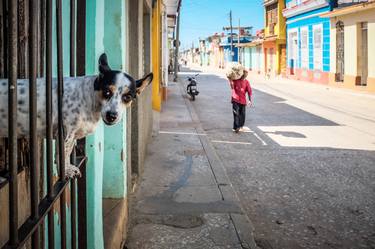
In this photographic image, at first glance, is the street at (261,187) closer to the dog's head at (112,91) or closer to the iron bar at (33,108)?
the dog's head at (112,91)

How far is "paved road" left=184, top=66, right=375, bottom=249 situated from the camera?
4207 millimetres

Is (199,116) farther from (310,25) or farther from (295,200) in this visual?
(310,25)

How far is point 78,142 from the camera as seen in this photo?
2713mm

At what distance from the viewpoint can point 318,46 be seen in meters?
26.4

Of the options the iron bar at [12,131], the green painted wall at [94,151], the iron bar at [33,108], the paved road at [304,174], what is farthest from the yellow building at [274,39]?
the iron bar at [12,131]

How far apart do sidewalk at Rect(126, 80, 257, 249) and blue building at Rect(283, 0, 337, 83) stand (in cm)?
1962

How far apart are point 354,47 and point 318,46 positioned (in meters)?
5.30

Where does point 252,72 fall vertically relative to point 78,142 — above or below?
above

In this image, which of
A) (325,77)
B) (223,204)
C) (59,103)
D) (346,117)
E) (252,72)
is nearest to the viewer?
(59,103)

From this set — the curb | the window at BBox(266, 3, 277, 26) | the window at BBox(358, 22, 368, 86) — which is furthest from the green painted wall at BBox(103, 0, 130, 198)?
the window at BBox(266, 3, 277, 26)

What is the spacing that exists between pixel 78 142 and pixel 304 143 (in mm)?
6363

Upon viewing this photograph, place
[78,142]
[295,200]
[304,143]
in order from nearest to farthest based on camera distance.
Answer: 1. [78,142]
2. [295,200]
3. [304,143]

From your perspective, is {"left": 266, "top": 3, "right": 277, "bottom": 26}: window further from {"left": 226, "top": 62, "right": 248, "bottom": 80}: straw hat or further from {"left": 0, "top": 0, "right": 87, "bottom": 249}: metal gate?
{"left": 0, "top": 0, "right": 87, "bottom": 249}: metal gate

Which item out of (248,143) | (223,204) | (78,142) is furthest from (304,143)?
(78,142)
